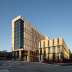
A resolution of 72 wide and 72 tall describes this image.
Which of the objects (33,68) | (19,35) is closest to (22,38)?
(19,35)

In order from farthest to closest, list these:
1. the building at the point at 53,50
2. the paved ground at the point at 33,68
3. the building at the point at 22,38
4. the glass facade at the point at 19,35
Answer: the glass facade at the point at 19,35 < the building at the point at 22,38 < the building at the point at 53,50 < the paved ground at the point at 33,68

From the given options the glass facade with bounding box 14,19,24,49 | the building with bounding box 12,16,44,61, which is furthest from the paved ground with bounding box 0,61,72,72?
the glass facade with bounding box 14,19,24,49

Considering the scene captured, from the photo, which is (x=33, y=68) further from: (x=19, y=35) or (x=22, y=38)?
(x=19, y=35)

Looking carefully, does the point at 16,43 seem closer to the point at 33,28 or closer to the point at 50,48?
the point at 33,28

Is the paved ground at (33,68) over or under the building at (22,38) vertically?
under

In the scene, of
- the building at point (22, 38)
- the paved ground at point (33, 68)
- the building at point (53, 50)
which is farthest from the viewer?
the building at point (22, 38)

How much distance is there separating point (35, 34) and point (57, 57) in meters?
60.3

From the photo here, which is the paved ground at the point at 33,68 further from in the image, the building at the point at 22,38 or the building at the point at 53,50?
the building at the point at 22,38

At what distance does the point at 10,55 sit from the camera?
181625 millimetres

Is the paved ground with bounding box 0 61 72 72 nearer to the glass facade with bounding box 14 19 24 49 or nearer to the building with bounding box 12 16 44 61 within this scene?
the building with bounding box 12 16 44 61

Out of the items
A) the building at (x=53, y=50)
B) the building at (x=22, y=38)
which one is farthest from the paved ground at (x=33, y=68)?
the building at (x=22, y=38)

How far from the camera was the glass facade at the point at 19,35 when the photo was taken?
163 metres

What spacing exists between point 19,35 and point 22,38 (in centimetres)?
327

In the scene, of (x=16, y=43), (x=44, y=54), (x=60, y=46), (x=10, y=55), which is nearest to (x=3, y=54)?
(x=10, y=55)
